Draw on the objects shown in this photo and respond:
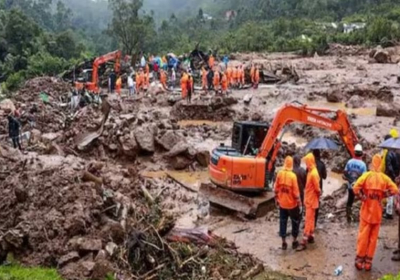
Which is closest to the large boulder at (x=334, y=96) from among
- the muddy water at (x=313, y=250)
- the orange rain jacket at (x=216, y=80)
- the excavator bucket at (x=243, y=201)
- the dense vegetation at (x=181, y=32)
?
the orange rain jacket at (x=216, y=80)

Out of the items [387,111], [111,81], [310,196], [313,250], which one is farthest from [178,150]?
[111,81]

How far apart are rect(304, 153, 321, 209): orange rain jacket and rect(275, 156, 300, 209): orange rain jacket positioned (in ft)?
0.81

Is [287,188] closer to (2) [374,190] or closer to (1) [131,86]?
(2) [374,190]

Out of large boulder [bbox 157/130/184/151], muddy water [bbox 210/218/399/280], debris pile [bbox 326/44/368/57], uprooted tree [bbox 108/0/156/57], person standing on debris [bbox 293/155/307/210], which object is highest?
uprooted tree [bbox 108/0/156/57]

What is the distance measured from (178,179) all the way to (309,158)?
270 inches

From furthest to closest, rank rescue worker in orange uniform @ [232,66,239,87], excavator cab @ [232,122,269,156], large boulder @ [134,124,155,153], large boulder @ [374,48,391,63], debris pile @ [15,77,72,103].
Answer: large boulder @ [374,48,391,63] → rescue worker in orange uniform @ [232,66,239,87] → debris pile @ [15,77,72,103] → large boulder @ [134,124,155,153] → excavator cab @ [232,122,269,156]

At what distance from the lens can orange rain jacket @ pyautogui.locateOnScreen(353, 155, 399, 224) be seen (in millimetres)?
9500

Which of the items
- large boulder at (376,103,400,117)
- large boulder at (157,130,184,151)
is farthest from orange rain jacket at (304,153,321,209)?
large boulder at (376,103,400,117)

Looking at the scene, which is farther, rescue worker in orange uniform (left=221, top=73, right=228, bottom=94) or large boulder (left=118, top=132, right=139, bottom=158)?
rescue worker in orange uniform (left=221, top=73, right=228, bottom=94)

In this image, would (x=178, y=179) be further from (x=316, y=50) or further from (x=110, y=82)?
(x=316, y=50)

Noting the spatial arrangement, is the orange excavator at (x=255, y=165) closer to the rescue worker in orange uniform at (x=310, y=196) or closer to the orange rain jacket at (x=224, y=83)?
the rescue worker in orange uniform at (x=310, y=196)

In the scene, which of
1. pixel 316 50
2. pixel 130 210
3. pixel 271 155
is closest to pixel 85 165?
pixel 130 210

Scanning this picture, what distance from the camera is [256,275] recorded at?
33.5ft

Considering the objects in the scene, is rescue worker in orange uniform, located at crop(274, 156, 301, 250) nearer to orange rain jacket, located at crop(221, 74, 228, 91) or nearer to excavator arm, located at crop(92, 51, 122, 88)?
orange rain jacket, located at crop(221, 74, 228, 91)
